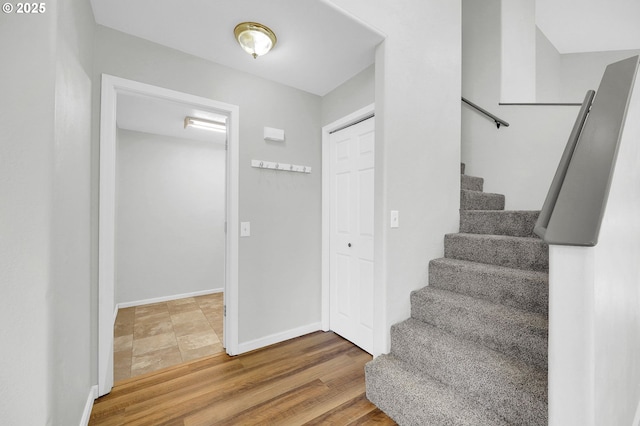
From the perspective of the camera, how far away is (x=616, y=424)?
1.04m

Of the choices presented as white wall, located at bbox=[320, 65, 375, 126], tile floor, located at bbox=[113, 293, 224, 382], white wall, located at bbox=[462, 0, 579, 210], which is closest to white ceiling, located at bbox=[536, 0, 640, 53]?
white wall, located at bbox=[462, 0, 579, 210]

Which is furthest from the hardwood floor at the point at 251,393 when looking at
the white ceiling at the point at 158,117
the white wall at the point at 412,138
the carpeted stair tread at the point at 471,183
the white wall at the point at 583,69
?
the white wall at the point at 583,69

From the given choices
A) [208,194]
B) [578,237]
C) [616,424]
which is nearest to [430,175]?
[578,237]

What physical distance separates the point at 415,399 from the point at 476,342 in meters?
0.49

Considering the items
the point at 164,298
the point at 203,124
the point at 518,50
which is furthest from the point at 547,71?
the point at 164,298

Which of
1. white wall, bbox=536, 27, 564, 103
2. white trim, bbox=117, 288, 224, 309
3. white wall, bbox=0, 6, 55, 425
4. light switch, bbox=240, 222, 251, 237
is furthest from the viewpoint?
white trim, bbox=117, 288, 224, 309

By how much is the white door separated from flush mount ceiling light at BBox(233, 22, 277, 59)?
1060mm

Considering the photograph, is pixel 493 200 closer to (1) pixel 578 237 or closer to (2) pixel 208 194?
(1) pixel 578 237

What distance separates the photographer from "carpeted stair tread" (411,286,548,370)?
131 cm

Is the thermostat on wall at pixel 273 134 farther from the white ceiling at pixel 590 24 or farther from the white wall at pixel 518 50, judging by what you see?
the white ceiling at pixel 590 24

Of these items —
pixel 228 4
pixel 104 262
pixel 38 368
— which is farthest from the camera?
pixel 104 262

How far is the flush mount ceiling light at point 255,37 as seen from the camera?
175 cm

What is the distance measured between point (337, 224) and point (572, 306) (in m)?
2.07

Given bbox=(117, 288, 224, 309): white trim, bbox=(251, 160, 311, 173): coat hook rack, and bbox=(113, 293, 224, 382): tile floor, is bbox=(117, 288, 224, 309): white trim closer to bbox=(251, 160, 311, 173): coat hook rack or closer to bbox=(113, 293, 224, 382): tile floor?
bbox=(113, 293, 224, 382): tile floor
